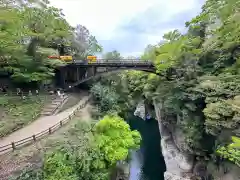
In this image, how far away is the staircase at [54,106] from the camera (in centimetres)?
1648

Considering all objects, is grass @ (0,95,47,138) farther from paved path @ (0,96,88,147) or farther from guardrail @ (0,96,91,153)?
guardrail @ (0,96,91,153)

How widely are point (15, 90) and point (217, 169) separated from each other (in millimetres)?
19022

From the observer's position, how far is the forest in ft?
32.7

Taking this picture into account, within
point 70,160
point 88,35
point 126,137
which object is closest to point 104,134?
point 126,137

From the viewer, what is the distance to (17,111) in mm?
14930

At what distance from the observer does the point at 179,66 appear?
1648 centimetres

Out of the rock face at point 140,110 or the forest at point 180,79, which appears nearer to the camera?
the forest at point 180,79

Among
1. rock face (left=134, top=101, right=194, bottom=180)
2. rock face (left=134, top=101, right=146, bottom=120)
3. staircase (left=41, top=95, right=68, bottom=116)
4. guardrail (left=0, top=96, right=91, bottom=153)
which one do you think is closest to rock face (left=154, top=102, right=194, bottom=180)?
rock face (left=134, top=101, right=194, bottom=180)

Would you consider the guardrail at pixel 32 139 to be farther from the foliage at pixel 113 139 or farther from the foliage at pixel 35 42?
the foliage at pixel 35 42

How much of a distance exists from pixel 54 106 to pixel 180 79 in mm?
11380

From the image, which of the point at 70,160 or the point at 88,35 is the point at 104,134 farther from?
the point at 88,35

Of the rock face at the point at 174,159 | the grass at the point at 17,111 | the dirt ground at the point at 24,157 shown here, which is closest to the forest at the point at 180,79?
the dirt ground at the point at 24,157

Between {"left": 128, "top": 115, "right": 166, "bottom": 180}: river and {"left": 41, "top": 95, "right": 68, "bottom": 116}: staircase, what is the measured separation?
930 cm

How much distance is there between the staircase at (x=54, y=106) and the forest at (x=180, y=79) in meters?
2.80
